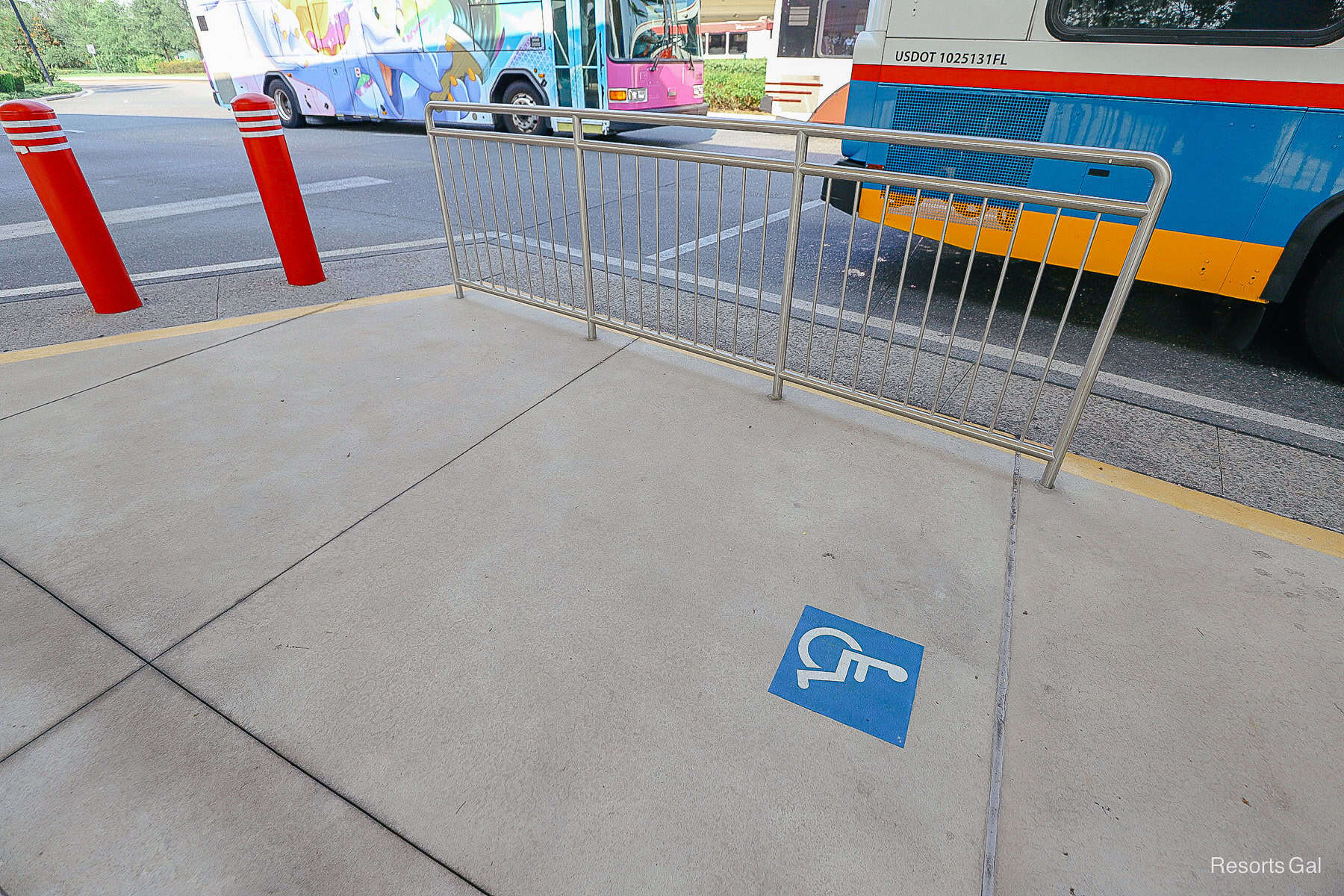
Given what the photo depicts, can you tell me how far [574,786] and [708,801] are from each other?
0.36 metres

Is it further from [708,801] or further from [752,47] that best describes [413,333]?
[752,47]

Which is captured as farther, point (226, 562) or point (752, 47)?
point (752, 47)

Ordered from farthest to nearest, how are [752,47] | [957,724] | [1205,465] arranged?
1. [752,47]
2. [1205,465]
3. [957,724]

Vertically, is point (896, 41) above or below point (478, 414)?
above

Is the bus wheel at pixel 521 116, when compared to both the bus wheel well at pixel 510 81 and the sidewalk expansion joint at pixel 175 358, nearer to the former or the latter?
the bus wheel well at pixel 510 81

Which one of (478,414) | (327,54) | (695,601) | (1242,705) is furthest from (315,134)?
(1242,705)

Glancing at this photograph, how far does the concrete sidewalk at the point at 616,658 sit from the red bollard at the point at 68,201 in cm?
163

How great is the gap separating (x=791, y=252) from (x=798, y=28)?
1485cm

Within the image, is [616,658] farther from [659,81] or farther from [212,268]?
[659,81]

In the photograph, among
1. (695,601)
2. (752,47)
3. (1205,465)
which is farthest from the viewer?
(752,47)

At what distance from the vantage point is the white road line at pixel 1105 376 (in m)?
3.46

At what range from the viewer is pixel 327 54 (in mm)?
14711

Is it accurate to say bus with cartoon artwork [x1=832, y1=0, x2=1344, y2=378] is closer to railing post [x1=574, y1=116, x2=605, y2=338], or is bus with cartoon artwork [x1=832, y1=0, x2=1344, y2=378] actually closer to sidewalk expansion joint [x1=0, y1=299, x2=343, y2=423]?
railing post [x1=574, y1=116, x2=605, y2=338]

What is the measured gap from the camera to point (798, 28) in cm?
1500
